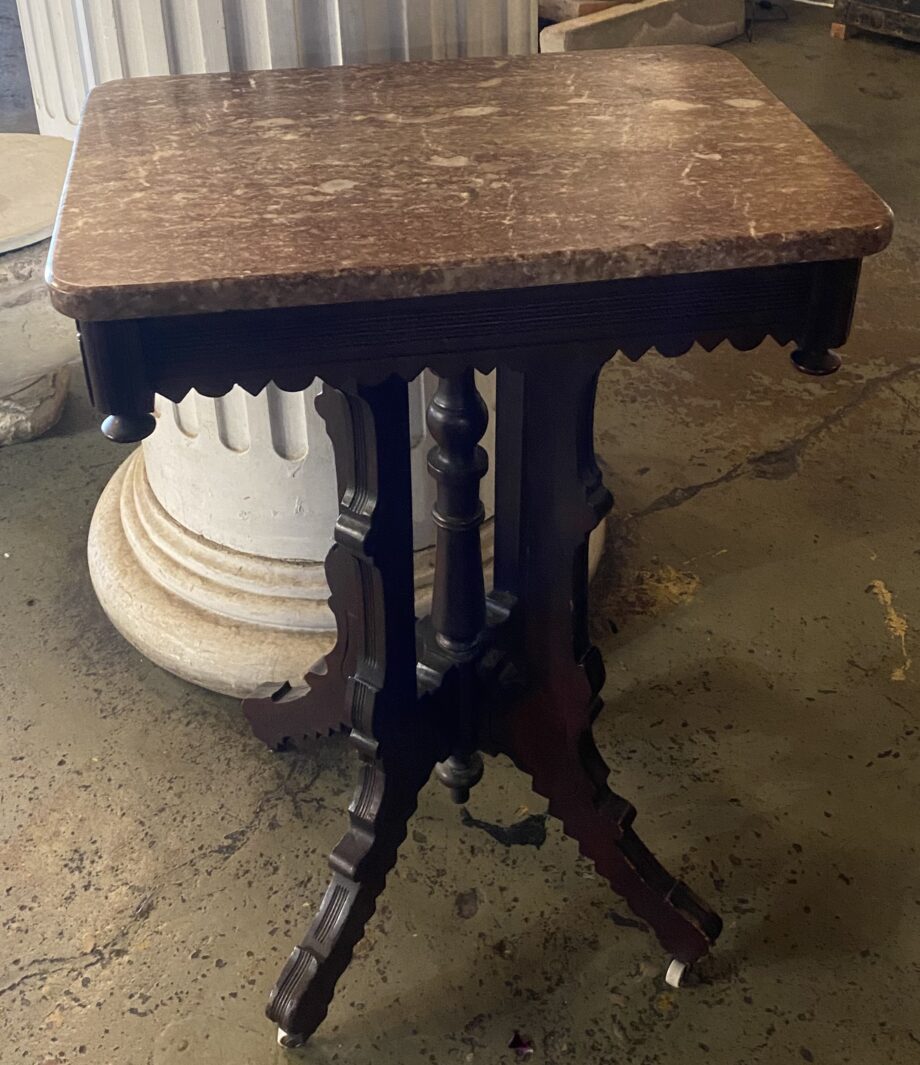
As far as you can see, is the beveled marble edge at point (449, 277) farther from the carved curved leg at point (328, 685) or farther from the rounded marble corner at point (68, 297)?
the carved curved leg at point (328, 685)

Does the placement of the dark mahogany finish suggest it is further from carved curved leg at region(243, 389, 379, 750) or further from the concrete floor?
the concrete floor

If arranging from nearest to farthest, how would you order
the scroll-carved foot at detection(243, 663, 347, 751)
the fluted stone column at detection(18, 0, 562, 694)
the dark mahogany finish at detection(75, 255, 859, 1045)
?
the dark mahogany finish at detection(75, 255, 859, 1045) → the fluted stone column at detection(18, 0, 562, 694) → the scroll-carved foot at detection(243, 663, 347, 751)

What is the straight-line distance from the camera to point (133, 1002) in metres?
1.39

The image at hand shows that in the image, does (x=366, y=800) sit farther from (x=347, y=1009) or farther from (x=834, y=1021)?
(x=834, y=1021)

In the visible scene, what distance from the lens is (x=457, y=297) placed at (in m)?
0.93

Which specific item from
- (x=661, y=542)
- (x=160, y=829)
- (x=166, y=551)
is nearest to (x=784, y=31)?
(x=661, y=542)

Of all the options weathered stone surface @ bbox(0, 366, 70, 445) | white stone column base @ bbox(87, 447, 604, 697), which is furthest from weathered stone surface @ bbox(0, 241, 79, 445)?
white stone column base @ bbox(87, 447, 604, 697)

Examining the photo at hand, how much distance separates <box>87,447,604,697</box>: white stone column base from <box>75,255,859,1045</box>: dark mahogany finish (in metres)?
0.17

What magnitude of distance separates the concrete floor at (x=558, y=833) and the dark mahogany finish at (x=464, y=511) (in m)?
0.11

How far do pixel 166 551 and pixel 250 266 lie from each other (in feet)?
3.55

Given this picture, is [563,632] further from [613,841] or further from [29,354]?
[29,354]

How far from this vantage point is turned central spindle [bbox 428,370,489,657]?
116cm

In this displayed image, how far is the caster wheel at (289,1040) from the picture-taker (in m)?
1.33

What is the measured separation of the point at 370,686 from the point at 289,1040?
1.47 feet
